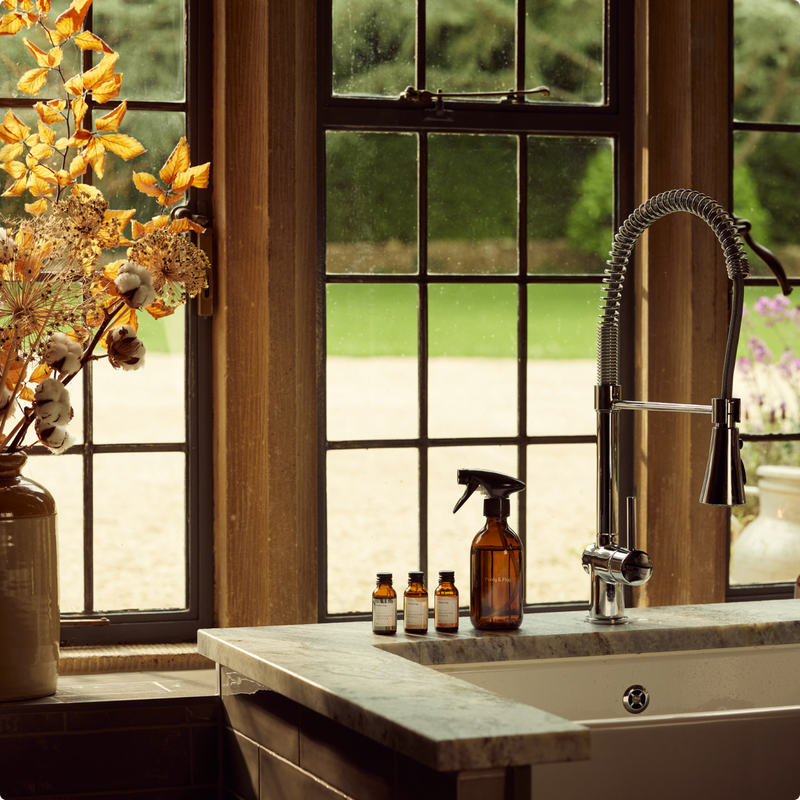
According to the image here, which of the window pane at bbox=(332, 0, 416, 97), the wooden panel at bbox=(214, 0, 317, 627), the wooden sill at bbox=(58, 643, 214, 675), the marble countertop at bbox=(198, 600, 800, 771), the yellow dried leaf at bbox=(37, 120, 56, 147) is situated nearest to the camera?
the marble countertop at bbox=(198, 600, 800, 771)

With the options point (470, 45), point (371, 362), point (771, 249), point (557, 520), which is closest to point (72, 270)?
point (371, 362)

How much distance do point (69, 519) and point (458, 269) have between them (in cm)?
94

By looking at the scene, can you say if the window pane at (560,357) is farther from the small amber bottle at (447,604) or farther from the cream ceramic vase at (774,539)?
the small amber bottle at (447,604)

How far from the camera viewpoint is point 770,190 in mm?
2537

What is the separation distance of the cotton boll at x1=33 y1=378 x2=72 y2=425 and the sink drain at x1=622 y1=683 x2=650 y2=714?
880mm

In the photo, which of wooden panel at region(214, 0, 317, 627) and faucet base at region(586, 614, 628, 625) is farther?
wooden panel at region(214, 0, 317, 627)

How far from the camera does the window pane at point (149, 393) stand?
226cm

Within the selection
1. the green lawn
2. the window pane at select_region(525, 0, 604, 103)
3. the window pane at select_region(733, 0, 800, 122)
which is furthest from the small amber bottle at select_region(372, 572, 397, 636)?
the window pane at select_region(733, 0, 800, 122)

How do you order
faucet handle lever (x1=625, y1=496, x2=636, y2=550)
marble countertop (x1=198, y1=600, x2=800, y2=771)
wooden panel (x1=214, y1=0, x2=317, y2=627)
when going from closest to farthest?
1. marble countertop (x1=198, y1=600, x2=800, y2=771)
2. faucet handle lever (x1=625, y1=496, x2=636, y2=550)
3. wooden panel (x1=214, y1=0, x2=317, y2=627)

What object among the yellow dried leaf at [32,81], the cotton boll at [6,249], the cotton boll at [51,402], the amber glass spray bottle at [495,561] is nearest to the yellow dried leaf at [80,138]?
the yellow dried leaf at [32,81]

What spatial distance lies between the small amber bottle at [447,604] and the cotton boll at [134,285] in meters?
0.57

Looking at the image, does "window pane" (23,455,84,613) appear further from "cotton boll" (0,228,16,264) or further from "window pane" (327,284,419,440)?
"cotton boll" (0,228,16,264)

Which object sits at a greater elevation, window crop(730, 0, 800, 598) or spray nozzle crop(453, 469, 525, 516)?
window crop(730, 0, 800, 598)

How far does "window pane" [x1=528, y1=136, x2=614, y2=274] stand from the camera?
244 centimetres
